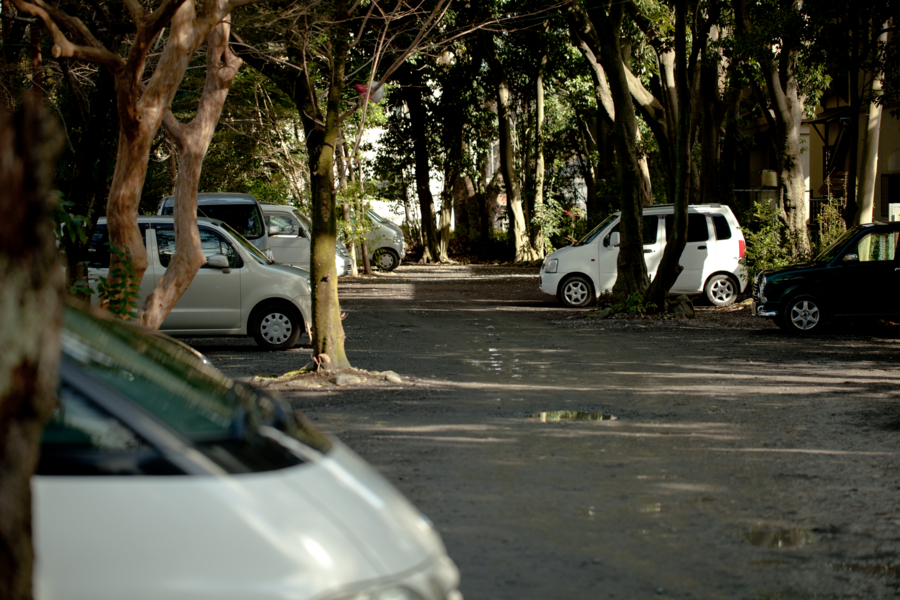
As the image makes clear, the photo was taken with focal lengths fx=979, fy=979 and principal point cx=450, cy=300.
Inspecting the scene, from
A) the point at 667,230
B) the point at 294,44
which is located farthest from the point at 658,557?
the point at 667,230

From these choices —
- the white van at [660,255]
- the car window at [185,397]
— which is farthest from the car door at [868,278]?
the car window at [185,397]

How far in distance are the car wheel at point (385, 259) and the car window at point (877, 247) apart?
2206 cm

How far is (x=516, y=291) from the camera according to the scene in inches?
1010

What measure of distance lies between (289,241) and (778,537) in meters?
18.0

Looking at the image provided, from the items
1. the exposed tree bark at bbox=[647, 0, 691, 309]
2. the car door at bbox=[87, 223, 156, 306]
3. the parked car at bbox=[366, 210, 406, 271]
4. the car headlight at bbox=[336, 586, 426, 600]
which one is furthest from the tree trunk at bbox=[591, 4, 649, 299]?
the parked car at bbox=[366, 210, 406, 271]

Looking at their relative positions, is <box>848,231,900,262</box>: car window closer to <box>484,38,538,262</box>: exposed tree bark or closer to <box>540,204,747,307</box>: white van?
<box>540,204,747,307</box>: white van

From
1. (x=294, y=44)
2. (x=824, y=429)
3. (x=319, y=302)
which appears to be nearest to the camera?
(x=824, y=429)

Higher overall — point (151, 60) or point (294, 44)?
point (151, 60)

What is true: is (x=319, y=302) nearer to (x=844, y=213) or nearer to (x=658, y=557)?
(x=658, y=557)

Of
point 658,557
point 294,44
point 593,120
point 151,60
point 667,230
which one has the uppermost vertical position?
point 593,120

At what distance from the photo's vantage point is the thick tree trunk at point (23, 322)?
1898mm

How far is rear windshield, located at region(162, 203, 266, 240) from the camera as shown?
21.0 m

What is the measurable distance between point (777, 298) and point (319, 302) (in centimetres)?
803

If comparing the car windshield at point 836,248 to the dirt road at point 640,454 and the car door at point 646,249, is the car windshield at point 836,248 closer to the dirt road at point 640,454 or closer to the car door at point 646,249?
the dirt road at point 640,454
